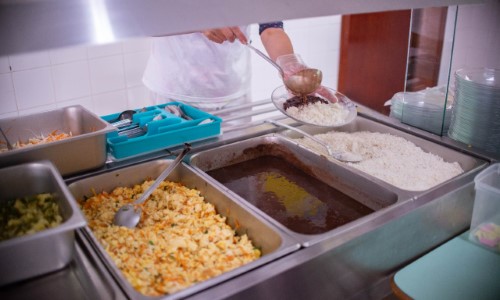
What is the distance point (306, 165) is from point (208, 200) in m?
0.39


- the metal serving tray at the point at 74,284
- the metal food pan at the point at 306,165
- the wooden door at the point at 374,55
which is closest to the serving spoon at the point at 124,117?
the metal food pan at the point at 306,165

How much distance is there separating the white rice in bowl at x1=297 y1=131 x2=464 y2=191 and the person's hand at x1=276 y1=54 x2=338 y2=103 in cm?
14

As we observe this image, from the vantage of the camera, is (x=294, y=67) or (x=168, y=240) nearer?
(x=168, y=240)

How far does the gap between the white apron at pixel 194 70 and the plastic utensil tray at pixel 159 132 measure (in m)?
0.56

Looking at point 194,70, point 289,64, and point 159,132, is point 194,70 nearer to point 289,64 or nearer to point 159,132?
point 289,64

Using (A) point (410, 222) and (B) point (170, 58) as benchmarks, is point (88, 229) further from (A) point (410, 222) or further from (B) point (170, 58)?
(B) point (170, 58)

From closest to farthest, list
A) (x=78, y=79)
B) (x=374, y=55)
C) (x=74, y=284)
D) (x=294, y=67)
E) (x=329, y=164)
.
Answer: (x=74, y=284) → (x=329, y=164) → (x=294, y=67) → (x=78, y=79) → (x=374, y=55)

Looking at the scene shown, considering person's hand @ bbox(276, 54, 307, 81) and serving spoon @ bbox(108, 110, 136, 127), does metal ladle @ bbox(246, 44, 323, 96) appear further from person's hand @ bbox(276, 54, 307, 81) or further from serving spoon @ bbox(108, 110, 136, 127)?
serving spoon @ bbox(108, 110, 136, 127)

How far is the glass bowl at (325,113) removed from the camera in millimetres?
1505

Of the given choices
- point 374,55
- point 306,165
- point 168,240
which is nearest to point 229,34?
point 306,165

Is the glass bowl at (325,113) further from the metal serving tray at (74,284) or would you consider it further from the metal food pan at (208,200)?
the metal serving tray at (74,284)

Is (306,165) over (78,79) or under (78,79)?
under

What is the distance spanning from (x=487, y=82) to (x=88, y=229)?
1381 mm

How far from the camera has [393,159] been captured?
149 cm
